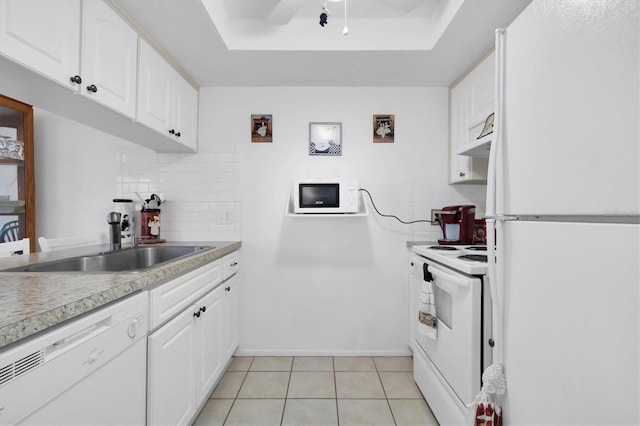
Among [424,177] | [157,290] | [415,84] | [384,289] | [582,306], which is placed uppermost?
[415,84]

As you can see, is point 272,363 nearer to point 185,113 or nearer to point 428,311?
point 428,311

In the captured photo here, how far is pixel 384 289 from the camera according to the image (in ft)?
7.98

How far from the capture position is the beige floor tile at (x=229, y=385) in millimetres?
1882

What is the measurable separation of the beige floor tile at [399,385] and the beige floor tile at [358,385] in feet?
0.16

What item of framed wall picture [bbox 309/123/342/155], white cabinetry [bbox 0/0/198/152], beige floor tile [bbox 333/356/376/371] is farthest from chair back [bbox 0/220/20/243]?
beige floor tile [bbox 333/356/376/371]

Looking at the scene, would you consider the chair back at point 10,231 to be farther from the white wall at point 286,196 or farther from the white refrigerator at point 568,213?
the white refrigerator at point 568,213

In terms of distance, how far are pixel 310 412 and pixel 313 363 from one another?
0.56 meters

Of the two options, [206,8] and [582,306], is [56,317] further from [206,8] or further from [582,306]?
[206,8]

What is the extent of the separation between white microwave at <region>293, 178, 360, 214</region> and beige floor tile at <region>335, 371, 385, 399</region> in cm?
120

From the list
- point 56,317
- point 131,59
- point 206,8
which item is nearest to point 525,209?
point 56,317

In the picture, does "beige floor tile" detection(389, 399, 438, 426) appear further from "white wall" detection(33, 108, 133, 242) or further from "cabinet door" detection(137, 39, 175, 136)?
"white wall" detection(33, 108, 133, 242)

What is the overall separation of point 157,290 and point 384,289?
5.79 ft

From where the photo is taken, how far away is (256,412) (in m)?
1.72

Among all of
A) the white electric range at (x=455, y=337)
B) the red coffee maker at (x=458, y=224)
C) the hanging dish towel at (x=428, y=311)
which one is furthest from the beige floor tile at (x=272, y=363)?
the red coffee maker at (x=458, y=224)
